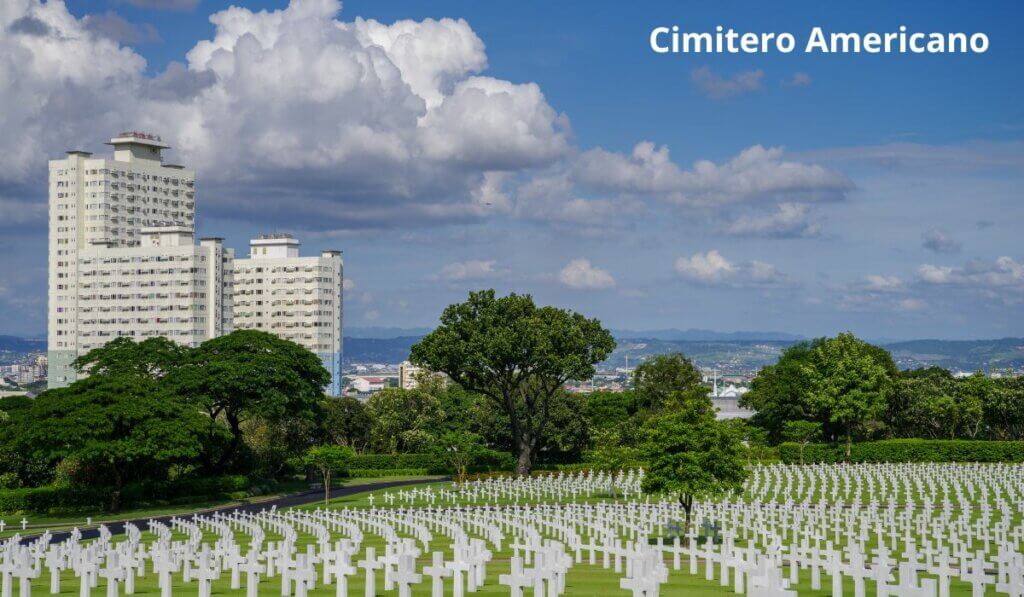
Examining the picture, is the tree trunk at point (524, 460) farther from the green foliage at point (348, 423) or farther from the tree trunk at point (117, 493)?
the tree trunk at point (117, 493)

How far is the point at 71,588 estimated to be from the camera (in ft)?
83.5

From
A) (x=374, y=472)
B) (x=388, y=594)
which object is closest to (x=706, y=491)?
(x=388, y=594)

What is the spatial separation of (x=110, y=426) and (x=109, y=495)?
4.79 m

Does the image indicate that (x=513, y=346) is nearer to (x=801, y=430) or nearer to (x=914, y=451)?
(x=801, y=430)

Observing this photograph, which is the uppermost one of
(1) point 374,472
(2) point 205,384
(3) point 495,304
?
(3) point 495,304

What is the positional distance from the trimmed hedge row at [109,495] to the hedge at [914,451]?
36675mm

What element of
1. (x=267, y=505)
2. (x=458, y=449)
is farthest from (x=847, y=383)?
(x=267, y=505)

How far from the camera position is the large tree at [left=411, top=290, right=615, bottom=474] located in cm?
7388

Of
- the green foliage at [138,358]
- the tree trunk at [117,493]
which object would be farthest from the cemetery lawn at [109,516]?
the green foliage at [138,358]

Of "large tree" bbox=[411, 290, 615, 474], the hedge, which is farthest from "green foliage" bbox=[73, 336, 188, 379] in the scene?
the hedge

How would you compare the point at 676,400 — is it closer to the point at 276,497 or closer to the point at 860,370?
the point at 860,370

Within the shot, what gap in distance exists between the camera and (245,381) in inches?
2623

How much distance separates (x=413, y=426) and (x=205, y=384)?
2849 cm

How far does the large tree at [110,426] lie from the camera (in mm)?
54969
